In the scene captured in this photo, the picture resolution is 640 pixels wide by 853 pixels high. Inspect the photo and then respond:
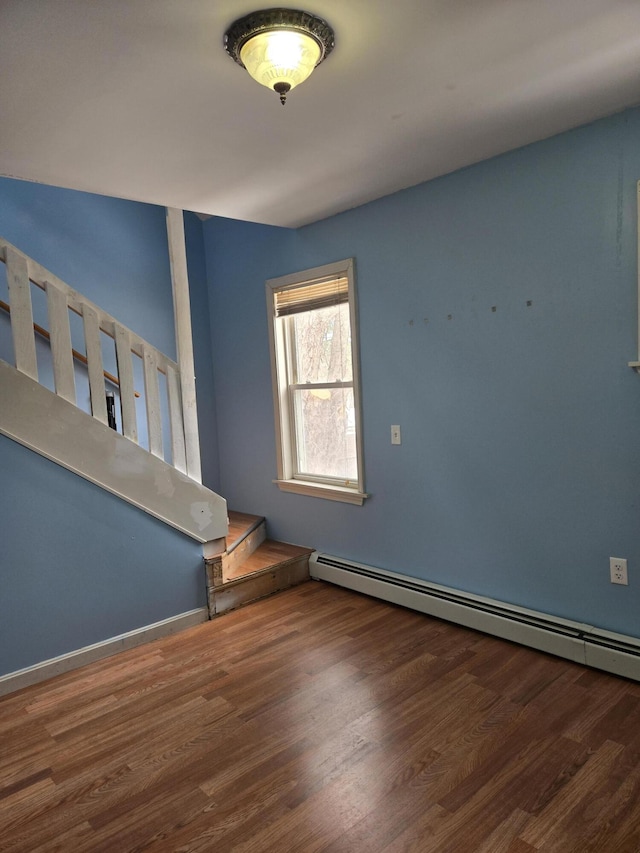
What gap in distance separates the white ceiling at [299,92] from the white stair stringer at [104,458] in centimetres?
102

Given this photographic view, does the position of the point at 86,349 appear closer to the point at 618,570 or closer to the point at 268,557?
the point at 268,557

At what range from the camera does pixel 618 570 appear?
248 cm

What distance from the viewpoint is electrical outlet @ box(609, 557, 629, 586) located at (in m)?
2.46

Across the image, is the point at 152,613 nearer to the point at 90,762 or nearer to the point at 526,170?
the point at 90,762

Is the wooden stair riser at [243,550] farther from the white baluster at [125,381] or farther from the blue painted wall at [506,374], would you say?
the white baluster at [125,381]

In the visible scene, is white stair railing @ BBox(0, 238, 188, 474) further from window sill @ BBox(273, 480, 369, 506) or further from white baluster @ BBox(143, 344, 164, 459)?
window sill @ BBox(273, 480, 369, 506)

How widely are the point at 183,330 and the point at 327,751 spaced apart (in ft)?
7.25

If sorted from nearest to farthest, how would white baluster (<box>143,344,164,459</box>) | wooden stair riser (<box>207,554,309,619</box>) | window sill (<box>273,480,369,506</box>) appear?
white baluster (<box>143,344,164,459</box>) → wooden stair riser (<box>207,554,309,619</box>) → window sill (<box>273,480,369,506</box>)

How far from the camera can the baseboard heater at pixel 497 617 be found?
2.45 metres

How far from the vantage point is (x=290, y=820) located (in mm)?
1739

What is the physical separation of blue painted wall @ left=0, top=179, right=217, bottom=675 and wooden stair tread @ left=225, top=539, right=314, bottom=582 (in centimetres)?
31

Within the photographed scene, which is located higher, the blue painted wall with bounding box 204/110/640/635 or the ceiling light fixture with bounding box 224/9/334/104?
the ceiling light fixture with bounding box 224/9/334/104

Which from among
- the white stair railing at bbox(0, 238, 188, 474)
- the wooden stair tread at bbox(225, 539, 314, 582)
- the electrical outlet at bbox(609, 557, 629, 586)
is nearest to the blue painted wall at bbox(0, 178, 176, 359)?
the white stair railing at bbox(0, 238, 188, 474)

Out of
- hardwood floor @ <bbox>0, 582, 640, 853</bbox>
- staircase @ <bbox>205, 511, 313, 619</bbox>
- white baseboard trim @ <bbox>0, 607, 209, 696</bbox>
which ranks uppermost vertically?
staircase @ <bbox>205, 511, 313, 619</bbox>
